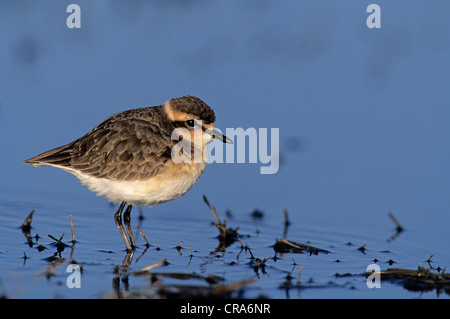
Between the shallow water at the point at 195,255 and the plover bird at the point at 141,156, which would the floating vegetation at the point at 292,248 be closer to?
the shallow water at the point at 195,255

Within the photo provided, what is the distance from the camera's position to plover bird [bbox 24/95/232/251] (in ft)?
26.6

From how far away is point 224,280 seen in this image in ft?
22.9

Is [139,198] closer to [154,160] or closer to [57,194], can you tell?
[154,160]

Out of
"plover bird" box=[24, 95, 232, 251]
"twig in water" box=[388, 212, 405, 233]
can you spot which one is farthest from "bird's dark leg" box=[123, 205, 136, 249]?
"twig in water" box=[388, 212, 405, 233]

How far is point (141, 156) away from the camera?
8.14m

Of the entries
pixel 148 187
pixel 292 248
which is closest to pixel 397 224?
pixel 292 248

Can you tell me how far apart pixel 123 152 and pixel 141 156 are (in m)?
0.23

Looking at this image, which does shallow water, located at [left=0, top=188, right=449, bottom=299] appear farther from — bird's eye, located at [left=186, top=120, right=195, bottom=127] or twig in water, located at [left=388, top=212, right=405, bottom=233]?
bird's eye, located at [left=186, top=120, right=195, bottom=127]

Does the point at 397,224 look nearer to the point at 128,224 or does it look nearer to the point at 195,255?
the point at 195,255
